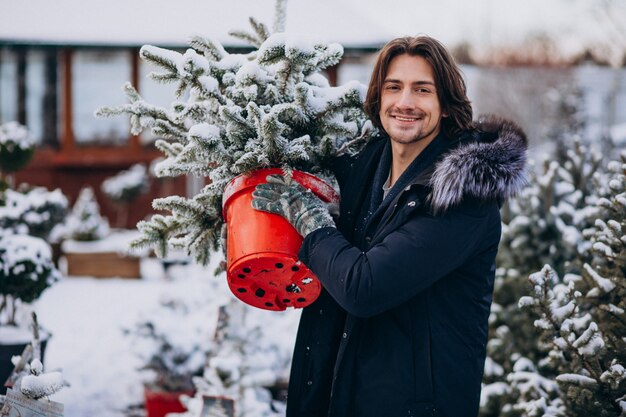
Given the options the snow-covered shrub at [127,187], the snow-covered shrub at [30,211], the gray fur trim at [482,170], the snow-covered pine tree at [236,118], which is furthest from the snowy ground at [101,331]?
the gray fur trim at [482,170]

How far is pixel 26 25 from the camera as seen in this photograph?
39.1 ft

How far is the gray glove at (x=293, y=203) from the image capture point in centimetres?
227

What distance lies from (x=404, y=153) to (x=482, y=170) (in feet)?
1.05

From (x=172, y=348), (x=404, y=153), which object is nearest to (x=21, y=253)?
(x=172, y=348)

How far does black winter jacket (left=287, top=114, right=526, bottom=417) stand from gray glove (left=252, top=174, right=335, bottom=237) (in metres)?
0.06

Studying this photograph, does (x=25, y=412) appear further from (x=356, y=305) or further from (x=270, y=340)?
(x=270, y=340)

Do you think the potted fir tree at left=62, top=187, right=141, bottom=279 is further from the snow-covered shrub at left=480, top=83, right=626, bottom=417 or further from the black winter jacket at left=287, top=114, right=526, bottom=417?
the black winter jacket at left=287, top=114, right=526, bottom=417

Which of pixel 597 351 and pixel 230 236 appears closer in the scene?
pixel 230 236

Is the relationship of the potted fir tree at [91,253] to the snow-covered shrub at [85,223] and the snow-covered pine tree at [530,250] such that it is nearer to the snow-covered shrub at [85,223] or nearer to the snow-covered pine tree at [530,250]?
the snow-covered shrub at [85,223]

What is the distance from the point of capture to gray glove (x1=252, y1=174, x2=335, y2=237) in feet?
7.44

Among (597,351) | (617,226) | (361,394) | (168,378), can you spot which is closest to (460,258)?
(361,394)

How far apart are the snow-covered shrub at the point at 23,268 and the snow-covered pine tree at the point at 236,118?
170cm

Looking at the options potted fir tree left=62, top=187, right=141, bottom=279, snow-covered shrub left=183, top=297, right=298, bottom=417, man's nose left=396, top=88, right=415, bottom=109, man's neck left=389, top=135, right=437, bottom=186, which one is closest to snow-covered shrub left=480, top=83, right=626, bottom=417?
man's neck left=389, top=135, right=437, bottom=186

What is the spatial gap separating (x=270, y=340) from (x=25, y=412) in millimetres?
2464
